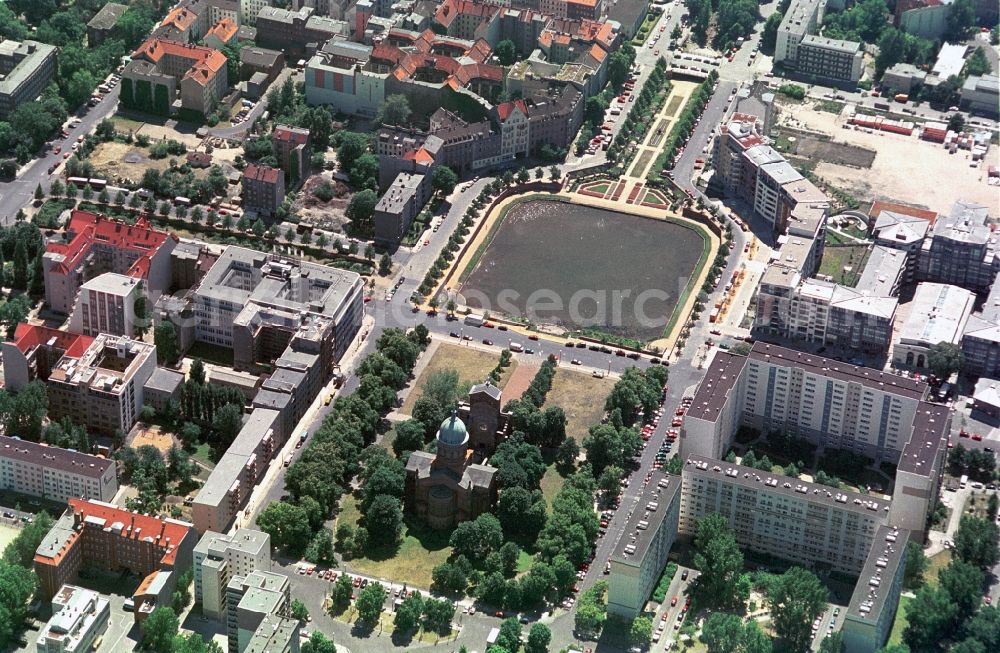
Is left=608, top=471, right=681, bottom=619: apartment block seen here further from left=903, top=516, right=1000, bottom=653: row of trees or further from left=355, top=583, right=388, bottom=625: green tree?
left=903, top=516, right=1000, bottom=653: row of trees

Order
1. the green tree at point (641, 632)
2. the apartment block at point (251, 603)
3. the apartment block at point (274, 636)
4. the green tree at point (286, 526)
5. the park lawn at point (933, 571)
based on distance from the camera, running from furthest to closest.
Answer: the park lawn at point (933, 571) → the green tree at point (286, 526) → the green tree at point (641, 632) → the apartment block at point (251, 603) → the apartment block at point (274, 636)

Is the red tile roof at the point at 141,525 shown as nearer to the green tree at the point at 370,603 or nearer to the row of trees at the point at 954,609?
the green tree at the point at 370,603

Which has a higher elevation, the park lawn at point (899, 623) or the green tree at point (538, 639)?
the park lawn at point (899, 623)

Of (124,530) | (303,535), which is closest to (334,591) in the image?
(303,535)

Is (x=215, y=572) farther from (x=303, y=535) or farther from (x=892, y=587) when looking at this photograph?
(x=892, y=587)

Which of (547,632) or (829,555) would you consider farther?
(829,555)

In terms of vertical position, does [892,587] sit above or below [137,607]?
above

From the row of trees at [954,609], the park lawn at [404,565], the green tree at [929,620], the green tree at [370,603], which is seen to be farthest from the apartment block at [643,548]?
the green tree at [929,620]
